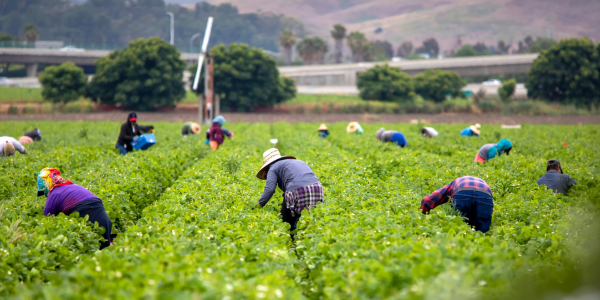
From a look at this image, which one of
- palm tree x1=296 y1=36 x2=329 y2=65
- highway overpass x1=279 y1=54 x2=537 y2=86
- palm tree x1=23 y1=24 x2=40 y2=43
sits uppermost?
palm tree x1=23 y1=24 x2=40 y2=43

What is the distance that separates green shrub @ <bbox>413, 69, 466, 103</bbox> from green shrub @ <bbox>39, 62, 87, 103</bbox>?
1704 inches

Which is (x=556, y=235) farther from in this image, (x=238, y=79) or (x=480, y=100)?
(x=480, y=100)

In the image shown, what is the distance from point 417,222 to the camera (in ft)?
19.8

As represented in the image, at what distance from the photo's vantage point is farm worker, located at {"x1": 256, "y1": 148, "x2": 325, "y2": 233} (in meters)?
7.22

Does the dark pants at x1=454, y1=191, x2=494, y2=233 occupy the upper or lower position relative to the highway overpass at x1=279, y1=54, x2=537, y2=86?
lower

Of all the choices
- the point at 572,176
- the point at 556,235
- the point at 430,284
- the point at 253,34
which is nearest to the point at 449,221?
the point at 556,235

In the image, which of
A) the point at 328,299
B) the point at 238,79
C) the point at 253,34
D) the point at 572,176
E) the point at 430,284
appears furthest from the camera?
the point at 253,34

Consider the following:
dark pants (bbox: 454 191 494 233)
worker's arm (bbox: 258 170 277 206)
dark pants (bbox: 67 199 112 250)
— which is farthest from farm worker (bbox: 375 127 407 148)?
dark pants (bbox: 67 199 112 250)

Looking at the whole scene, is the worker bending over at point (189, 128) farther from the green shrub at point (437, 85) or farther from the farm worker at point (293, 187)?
the green shrub at point (437, 85)

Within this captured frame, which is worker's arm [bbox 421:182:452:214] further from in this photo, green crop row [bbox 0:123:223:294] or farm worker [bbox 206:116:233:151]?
farm worker [bbox 206:116:233:151]

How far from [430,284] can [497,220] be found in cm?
417

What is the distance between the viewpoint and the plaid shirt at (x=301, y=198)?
721cm

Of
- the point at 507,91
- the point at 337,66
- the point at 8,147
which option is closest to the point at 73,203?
the point at 8,147

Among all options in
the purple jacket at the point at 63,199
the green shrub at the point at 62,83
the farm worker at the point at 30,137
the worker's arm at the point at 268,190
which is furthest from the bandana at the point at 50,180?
the green shrub at the point at 62,83
